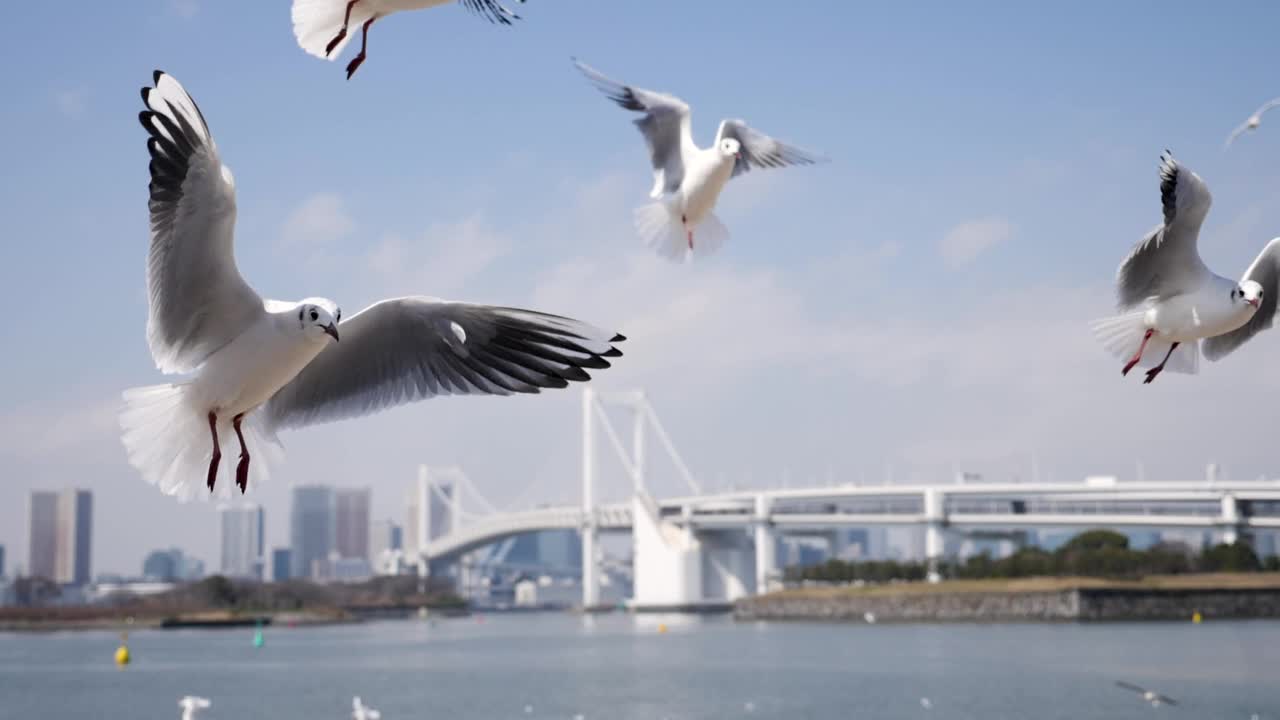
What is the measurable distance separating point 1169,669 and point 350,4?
73.4 feet

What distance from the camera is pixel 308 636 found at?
48.1 metres

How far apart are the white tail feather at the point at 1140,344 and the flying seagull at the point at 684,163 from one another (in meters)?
1.15

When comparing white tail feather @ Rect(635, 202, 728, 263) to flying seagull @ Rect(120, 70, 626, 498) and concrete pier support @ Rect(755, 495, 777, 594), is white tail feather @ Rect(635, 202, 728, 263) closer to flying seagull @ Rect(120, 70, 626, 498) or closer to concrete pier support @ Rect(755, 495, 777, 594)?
flying seagull @ Rect(120, 70, 626, 498)

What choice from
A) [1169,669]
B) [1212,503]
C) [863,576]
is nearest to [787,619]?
[863,576]

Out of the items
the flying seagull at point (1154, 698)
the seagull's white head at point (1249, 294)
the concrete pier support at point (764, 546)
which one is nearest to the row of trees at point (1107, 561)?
the concrete pier support at point (764, 546)

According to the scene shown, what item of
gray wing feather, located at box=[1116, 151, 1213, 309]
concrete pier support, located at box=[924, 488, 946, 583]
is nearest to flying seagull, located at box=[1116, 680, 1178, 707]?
gray wing feather, located at box=[1116, 151, 1213, 309]

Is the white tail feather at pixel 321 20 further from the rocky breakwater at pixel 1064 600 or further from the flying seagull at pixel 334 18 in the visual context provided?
the rocky breakwater at pixel 1064 600

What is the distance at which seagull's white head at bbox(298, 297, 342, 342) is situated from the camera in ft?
8.13

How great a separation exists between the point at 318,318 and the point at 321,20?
1.76ft

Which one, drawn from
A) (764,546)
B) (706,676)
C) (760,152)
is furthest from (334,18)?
(764,546)

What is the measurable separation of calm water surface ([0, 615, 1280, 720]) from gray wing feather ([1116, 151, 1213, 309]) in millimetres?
14056

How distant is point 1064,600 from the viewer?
3866 cm

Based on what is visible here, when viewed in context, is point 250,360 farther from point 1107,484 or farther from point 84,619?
point 84,619

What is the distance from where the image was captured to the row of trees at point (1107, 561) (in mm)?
39969
